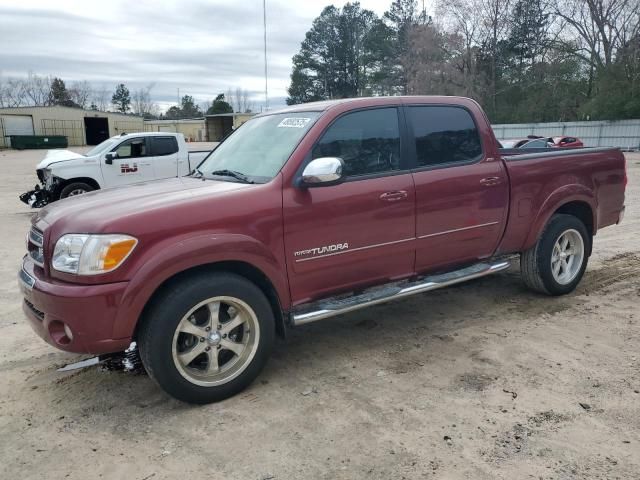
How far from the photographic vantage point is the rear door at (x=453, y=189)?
4.21m

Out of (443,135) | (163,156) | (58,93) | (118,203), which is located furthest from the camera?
(58,93)

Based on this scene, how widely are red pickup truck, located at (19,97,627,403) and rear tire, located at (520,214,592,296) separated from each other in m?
0.03

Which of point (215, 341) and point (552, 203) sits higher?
point (552, 203)

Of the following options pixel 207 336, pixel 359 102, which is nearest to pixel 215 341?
pixel 207 336

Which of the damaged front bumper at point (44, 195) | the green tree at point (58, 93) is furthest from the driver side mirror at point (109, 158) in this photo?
the green tree at point (58, 93)

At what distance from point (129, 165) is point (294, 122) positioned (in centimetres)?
879

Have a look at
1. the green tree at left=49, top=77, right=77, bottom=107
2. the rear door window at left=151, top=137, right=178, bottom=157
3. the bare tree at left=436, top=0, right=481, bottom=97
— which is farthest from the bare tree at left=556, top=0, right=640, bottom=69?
the green tree at left=49, top=77, right=77, bottom=107

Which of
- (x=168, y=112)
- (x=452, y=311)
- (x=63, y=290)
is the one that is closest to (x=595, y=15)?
(x=452, y=311)

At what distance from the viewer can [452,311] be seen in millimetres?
5051

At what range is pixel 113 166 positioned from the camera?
11.7m

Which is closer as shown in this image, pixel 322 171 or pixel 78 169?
pixel 322 171

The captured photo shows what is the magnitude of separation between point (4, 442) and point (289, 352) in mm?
2004

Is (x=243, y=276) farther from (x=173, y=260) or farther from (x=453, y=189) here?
(x=453, y=189)

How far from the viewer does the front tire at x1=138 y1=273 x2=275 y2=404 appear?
3.17 metres
